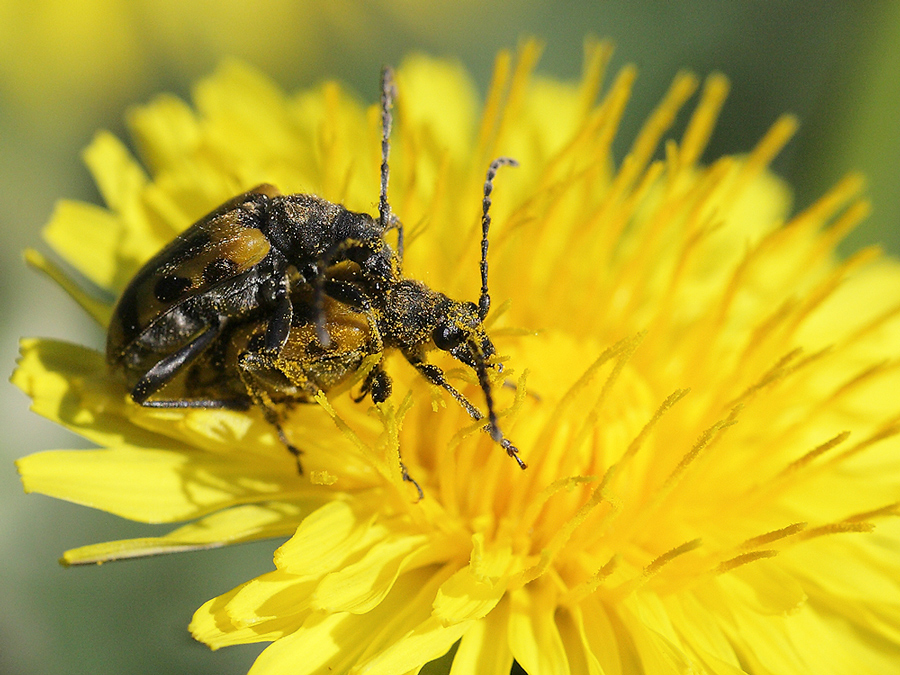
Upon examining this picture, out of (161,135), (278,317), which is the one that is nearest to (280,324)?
(278,317)

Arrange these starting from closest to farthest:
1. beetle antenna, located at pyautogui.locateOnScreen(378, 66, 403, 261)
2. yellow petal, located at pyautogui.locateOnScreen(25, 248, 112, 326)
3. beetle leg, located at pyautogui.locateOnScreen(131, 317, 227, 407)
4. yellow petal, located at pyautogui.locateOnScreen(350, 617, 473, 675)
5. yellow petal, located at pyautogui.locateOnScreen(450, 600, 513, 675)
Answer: yellow petal, located at pyautogui.locateOnScreen(350, 617, 473, 675)
yellow petal, located at pyautogui.locateOnScreen(450, 600, 513, 675)
beetle leg, located at pyautogui.locateOnScreen(131, 317, 227, 407)
beetle antenna, located at pyautogui.locateOnScreen(378, 66, 403, 261)
yellow petal, located at pyautogui.locateOnScreen(25, 248, 112, 326)

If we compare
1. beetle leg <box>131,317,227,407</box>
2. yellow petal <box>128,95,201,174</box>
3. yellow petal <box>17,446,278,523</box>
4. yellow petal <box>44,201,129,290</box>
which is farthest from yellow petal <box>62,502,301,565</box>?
yellow petal <box>128,95,201,174</box>

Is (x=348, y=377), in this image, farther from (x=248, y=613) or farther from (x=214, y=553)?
(x=214, y=553)

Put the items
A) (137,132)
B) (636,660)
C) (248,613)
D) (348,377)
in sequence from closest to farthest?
1. (248,613)
2. (636,660)
3. (348,377)
4. (137,132)

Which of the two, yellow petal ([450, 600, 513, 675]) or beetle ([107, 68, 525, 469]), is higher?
beetle ([107, 68, 525, 469])

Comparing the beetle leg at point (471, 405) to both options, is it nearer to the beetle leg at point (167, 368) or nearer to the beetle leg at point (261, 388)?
the beetle leg at point (261, 388)

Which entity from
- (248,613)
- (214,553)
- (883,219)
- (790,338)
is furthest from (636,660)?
(883,219)

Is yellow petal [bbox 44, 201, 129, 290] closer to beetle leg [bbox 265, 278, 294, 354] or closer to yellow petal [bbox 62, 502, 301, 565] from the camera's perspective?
beetle leg [bbox 265, 278, 294, 354]
